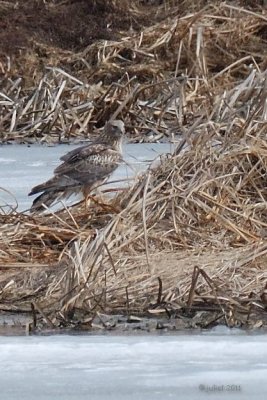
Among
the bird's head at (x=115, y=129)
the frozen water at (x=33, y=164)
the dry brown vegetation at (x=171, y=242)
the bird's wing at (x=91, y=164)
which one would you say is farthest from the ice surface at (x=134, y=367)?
the bird's head at (x=115, y=129)

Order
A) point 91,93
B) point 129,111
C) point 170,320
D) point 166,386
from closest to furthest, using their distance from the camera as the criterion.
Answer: point 166,386, point 170,320, point 129,111, point 91,93

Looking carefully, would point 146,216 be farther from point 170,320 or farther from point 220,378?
point 220,378

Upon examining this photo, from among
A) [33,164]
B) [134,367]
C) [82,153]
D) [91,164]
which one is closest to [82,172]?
[91,164]

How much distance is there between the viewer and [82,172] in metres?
7.79

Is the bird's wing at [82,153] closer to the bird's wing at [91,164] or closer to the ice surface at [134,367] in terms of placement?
the bird's wing at [91,164]

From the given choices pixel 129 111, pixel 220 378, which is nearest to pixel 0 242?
pixel 220 378

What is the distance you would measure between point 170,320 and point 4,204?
241cm

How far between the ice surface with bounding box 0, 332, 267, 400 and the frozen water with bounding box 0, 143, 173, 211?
8.79 ft

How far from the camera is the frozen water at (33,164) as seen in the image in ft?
25.6

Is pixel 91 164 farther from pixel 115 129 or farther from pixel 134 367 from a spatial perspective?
pixel 134 367

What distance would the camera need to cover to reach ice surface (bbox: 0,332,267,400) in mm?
3760

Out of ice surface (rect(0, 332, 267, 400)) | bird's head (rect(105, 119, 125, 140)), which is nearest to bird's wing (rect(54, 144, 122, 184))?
bird's head (rect(105, 119, 125, 140))

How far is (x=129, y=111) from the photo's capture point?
1076cm

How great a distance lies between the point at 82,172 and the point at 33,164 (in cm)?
134
